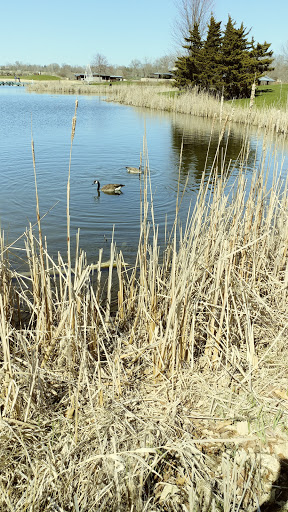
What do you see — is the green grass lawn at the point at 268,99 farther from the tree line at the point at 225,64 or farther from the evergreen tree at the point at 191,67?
the evergreen tree at the point at 191,67

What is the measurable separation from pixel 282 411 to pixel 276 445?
0.75ft

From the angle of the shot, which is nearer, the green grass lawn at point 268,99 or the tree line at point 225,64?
the green grass lawn at point 268,99

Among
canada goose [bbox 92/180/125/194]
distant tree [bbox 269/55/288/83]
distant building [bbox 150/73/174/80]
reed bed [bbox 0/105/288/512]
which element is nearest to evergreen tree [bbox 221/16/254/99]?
distant tree [bbox 269/55/288/83]

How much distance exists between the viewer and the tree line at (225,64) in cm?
2864

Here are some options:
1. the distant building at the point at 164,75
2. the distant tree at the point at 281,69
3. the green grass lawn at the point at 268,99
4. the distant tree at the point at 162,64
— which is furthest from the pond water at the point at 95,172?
the distant tree at the point at 162,64

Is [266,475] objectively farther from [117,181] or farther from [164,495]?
[117,181]

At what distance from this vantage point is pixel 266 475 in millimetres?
1944

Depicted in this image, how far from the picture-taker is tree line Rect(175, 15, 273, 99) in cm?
2864

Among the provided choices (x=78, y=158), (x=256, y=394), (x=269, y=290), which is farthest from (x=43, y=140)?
(x=256, y=394)

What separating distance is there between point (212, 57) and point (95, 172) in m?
25.5

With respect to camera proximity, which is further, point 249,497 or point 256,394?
point 256,394

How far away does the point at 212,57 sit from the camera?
30.8 metres

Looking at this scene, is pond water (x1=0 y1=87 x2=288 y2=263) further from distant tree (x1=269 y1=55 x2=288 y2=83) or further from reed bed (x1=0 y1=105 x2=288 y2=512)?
distant tree (x1=269 y1=55 x2=288 y2=83)

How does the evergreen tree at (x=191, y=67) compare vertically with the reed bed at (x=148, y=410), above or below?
above
